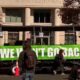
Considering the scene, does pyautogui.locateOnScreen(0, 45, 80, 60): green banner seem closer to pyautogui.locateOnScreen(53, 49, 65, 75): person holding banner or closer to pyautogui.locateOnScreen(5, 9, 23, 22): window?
pyautogui.locateOnScreen(53, 49, 65, 75): person holding banner

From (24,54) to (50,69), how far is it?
15776 mm

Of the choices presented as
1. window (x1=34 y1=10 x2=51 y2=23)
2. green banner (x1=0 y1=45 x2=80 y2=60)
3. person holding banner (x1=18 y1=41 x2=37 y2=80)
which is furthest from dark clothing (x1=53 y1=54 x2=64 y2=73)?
window (x1=34 y1=10 x2=51 y2=23)

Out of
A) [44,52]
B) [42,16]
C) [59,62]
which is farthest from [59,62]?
[42,16]

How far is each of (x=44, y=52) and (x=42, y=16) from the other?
92.4ft

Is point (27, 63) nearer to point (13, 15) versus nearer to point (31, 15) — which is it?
point (13, 15)

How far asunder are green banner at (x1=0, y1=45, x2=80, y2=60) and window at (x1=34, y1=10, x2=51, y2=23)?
27691 millimetres

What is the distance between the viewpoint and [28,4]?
5734cm

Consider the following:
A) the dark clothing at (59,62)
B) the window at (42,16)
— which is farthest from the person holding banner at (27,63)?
the window at (42,16)

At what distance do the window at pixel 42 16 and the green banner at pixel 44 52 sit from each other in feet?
90.8

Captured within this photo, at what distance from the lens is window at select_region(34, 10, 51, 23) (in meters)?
58.2

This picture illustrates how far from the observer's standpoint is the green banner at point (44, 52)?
98.7 ft

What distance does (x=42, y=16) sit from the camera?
5822 cm

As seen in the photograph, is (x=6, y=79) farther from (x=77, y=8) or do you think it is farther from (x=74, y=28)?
(x=77, y=8)

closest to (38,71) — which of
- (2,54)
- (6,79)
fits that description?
(2,54)
